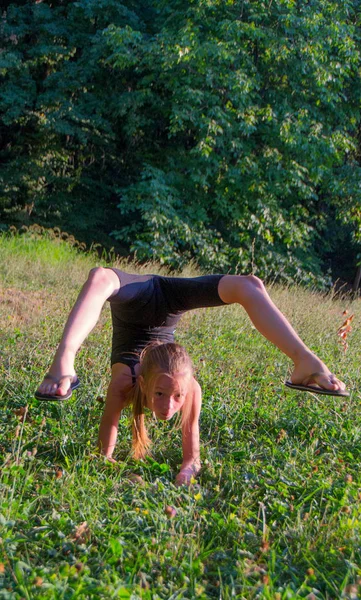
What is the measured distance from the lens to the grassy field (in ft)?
7.94

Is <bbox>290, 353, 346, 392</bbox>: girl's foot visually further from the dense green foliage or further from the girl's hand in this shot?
the dense green foliage

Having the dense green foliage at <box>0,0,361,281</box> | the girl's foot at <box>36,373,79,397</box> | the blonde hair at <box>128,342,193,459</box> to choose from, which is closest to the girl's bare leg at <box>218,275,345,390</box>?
the blonde hair at <box>128,342,193,459</box>

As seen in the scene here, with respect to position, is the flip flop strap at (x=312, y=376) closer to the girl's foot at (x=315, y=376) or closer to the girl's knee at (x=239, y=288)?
the girl's foot at (x=315, y=376)

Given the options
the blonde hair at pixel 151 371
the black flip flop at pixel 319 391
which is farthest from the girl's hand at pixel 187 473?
the black flip flop at pixel 319 391

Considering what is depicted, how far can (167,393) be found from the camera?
3182mm

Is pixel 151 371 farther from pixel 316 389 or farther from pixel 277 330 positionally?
pixel 316 389

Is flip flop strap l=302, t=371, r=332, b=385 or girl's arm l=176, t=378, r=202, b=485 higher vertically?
flip flop strap l=302, t=371, r=332, b=385

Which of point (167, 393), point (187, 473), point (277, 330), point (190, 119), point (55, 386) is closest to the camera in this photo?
point (55, 386)

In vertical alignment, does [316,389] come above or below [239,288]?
below

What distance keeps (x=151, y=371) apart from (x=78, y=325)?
572 mm

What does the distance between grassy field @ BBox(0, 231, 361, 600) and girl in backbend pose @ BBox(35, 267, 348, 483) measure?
0.29 m

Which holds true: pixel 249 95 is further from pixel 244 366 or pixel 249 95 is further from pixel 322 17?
pixel 244 366

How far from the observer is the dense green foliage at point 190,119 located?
13.9 meters

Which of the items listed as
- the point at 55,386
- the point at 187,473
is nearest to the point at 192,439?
the point at 187,473
